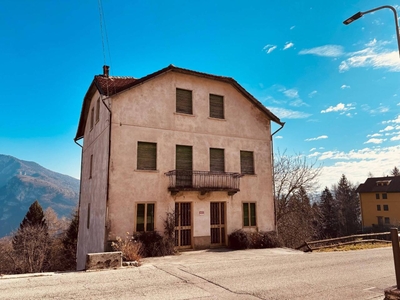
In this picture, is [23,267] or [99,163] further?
[23,267]

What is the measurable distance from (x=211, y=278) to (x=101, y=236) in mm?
7911

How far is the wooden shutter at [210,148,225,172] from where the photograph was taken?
682 inches

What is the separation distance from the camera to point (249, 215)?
1777cm

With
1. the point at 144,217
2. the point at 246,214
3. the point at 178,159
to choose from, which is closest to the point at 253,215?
the point at 246,214

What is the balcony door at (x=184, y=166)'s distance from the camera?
15.7 m

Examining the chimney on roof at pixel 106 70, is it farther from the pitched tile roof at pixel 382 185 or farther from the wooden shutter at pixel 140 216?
the pitched tile roof at pixel 382 185

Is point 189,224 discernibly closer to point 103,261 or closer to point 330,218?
point 103,261

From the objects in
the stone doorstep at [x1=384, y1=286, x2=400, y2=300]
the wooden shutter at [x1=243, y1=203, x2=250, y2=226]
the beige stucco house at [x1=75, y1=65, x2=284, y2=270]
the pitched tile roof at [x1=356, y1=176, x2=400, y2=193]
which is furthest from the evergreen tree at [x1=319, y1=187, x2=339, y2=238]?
the stone doorstep at [x1=384, y1=286, x2=400, y2=300]

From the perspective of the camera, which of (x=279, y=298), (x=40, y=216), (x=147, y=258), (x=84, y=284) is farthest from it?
(x=40, y=216)

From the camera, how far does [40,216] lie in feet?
161

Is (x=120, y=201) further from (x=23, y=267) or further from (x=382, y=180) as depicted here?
(x=382, y=180)

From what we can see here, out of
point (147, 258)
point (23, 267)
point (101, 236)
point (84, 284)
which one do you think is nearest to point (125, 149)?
point (101, 236)

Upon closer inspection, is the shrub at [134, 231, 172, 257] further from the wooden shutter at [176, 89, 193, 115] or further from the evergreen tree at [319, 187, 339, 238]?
the evergreen tree at [319, 187, 339, 238]

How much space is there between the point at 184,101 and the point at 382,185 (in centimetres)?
5427
